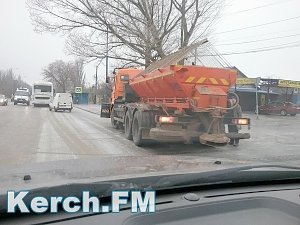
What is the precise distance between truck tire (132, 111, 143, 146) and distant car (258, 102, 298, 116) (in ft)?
100

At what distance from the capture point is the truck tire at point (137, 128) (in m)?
12.0

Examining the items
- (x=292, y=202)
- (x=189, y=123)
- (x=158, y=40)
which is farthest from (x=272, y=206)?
(x=158, y=40)

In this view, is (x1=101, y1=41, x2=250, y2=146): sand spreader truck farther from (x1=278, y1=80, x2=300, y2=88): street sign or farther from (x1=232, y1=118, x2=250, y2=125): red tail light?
(x1=278, y1=80, x2=300, y2=88): street sign

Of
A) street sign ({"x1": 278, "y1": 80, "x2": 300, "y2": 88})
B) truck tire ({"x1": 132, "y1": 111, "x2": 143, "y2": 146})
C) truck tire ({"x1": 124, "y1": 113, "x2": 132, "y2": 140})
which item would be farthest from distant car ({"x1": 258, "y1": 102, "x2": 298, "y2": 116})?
truck tire ({"x1": 132, "y1": 111, "x2": 143, "y2": 146})

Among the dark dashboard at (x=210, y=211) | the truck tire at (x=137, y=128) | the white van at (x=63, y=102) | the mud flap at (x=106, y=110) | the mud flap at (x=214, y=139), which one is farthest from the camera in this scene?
the white van at (x=63, y=102)

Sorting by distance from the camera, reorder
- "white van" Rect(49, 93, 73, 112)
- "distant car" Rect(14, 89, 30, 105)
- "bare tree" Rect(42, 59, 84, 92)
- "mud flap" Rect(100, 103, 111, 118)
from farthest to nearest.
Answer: "bare tree" Rect(42, 59, 84, 92)
"distant car" Rect(14, 89, 30, 105)
"white van" Rect(49, 93, 73, 112)
"mud flap" Rect(100, 103, 111, 118)

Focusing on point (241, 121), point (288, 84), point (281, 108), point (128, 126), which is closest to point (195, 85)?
point (241, 121)

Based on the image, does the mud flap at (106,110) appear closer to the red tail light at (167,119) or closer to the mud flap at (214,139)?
the red tail light at (167,119)

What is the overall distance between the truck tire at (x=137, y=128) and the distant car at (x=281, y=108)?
30.5 metres

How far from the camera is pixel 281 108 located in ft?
134

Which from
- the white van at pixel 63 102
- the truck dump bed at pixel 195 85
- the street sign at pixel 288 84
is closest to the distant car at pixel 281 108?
the street sign at pixel 288 84

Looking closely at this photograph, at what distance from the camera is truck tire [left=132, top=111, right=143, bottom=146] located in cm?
1197

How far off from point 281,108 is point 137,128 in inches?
1230

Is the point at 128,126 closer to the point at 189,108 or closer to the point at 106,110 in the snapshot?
the point at 189,108
